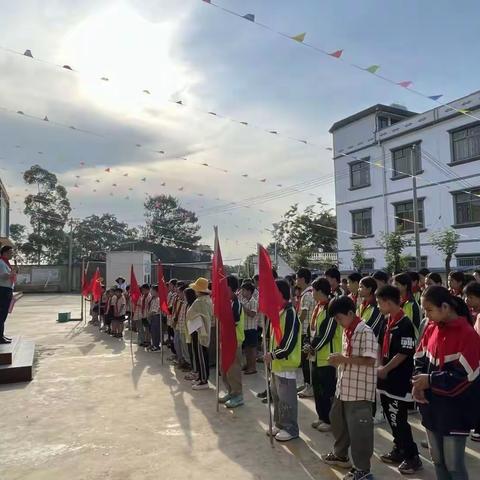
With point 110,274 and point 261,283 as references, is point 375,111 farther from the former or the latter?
point 261,283

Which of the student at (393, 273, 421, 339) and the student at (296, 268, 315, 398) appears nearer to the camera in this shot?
the student at (393, 273, 421, 339)

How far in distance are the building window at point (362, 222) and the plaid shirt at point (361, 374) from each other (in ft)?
74.9

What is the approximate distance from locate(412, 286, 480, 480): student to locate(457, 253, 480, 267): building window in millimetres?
19198

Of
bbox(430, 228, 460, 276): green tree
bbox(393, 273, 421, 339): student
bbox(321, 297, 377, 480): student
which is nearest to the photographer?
bbox(321, 297, 377, 480): student

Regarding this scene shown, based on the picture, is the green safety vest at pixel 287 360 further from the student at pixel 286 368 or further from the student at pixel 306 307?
the student at pixel 306 307

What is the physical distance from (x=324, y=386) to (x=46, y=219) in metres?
46.0

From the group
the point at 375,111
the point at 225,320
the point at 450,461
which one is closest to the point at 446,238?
the point at 375,111

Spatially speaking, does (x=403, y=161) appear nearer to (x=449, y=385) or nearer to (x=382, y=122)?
(x=382, y=122)

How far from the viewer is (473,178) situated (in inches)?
801

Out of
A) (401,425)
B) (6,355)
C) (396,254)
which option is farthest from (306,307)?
(396,254)

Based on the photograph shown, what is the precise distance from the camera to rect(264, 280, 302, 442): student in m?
4.51

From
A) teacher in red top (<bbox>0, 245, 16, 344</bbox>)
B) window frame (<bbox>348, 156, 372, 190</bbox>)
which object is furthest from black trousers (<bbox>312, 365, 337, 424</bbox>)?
window frame (<bbox>348, 156, 372, 190</bbox>)

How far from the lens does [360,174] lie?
86.4ft

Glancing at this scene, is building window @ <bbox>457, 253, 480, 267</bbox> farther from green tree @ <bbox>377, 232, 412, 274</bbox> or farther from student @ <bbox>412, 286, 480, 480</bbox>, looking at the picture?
student @ <bbox>412, 286, 480, 480</bbox>
